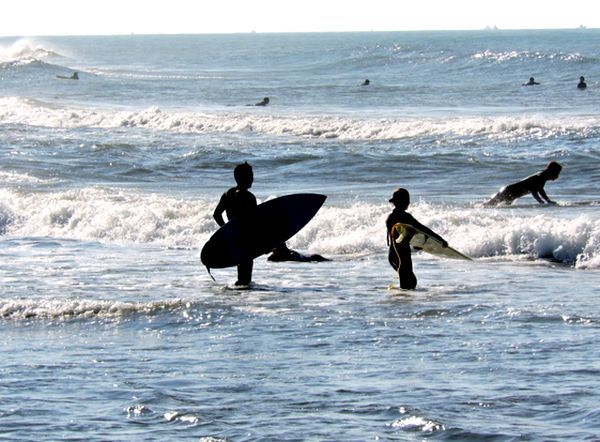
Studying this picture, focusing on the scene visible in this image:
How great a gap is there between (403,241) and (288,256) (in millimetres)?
3212

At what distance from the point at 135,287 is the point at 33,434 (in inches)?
213

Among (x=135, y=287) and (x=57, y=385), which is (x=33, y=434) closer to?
(x=57, y=385)

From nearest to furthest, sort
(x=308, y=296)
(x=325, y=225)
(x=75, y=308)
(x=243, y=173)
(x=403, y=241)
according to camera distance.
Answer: (x=75, y=308)
(x=403, y=241)
(x=308, y=296)
(x=243, y=173)
(x=325, y=225)

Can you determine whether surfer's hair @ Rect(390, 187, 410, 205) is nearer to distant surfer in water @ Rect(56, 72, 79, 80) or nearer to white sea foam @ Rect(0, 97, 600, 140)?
white sea foam @ Rect(0, 97, 600, 140)

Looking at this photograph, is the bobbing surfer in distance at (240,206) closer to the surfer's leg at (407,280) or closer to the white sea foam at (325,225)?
the surfer's leg at (407,280)

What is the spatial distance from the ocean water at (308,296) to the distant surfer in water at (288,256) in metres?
0.20

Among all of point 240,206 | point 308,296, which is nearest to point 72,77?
point 240,206

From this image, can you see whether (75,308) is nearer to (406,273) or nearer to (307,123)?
(406,273)

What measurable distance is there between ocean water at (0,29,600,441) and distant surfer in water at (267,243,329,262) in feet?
0.66

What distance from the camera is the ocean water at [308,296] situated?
24.6 ft

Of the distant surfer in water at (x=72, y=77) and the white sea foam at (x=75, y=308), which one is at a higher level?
the distant surfer in water at (x=72, y=77)

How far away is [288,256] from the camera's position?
14648mm

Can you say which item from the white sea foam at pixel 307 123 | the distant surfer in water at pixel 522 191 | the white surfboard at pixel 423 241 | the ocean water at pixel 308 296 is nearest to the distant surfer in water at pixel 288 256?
the ocean water at pixel 308 296

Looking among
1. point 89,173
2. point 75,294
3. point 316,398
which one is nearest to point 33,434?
point 316,398
